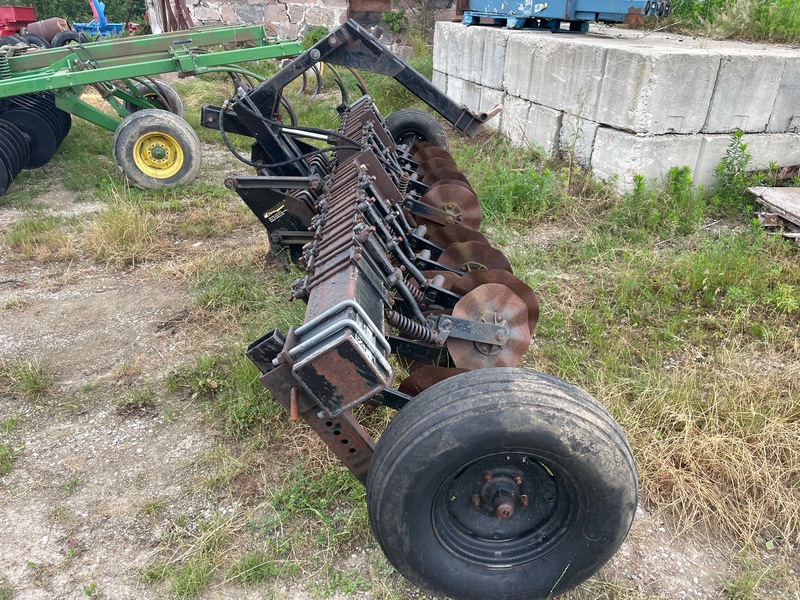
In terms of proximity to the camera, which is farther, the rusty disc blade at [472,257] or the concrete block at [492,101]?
the concrete block at [492,101]

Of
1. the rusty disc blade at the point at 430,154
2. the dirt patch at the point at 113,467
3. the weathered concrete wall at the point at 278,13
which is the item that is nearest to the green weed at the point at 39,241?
the dirt patch at the point at 113,467

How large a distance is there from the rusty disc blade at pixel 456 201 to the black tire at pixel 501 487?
2205mm

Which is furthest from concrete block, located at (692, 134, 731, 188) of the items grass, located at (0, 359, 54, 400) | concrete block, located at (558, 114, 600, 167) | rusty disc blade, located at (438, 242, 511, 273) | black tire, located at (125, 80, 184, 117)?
black tire, located at (125, 80, 184, 117)

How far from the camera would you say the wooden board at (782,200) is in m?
4.01

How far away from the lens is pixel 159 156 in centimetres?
557

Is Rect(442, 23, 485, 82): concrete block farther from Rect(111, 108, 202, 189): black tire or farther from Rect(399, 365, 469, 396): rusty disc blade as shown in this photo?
Rect(399, 365, 469, 396): rusty disc blade

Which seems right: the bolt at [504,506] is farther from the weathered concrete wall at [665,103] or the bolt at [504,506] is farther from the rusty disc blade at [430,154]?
the weathered concrete wall at [665,103]

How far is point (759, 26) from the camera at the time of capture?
19.4ft

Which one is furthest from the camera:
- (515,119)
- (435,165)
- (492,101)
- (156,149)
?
(492,101)

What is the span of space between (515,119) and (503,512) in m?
5.29

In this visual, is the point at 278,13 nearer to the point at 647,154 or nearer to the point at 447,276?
the point at 647,154

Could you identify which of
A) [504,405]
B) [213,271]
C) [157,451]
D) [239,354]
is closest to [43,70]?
[213,271]

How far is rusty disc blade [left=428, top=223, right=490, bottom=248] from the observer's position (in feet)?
10.4

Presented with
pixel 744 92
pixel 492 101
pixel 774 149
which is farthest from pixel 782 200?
pixel 492 101
